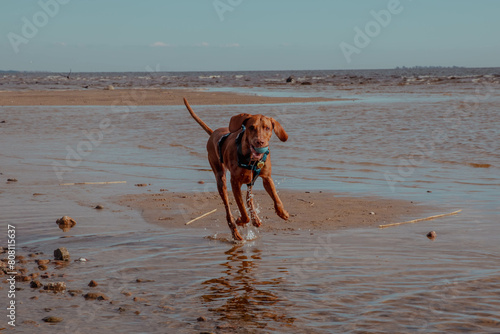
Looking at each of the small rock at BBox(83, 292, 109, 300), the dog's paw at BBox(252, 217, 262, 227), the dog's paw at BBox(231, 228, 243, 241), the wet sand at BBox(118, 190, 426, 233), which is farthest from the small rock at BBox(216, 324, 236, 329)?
the wet sand at BBox(118, 190, 426, 233)

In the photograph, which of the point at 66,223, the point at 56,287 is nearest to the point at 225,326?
the point at 56,287

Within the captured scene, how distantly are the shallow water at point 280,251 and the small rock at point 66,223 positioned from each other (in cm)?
12

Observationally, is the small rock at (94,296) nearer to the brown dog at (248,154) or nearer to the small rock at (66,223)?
the brown dog at (248,154)

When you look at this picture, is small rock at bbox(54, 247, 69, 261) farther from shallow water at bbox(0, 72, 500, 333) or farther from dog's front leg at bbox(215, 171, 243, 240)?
dog's front leg at bbox(215, 171, 243, 240)

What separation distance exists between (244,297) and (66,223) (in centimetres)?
308

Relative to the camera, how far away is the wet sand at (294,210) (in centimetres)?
700

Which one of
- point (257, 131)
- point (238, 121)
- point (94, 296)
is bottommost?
point (94, 296)

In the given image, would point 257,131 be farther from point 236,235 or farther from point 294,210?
point 294,210

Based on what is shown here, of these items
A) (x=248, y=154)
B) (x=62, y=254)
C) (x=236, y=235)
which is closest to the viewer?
(x=62, y=254)

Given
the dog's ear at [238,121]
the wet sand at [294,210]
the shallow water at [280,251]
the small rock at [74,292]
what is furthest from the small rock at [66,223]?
the small rock at [74,292]

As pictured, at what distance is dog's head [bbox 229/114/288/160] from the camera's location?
19.1ft

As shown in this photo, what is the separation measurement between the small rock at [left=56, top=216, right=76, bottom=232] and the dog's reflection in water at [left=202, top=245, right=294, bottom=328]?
7.29ft

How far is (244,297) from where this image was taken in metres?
4.50

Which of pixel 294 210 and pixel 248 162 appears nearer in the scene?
pixel 248 162
